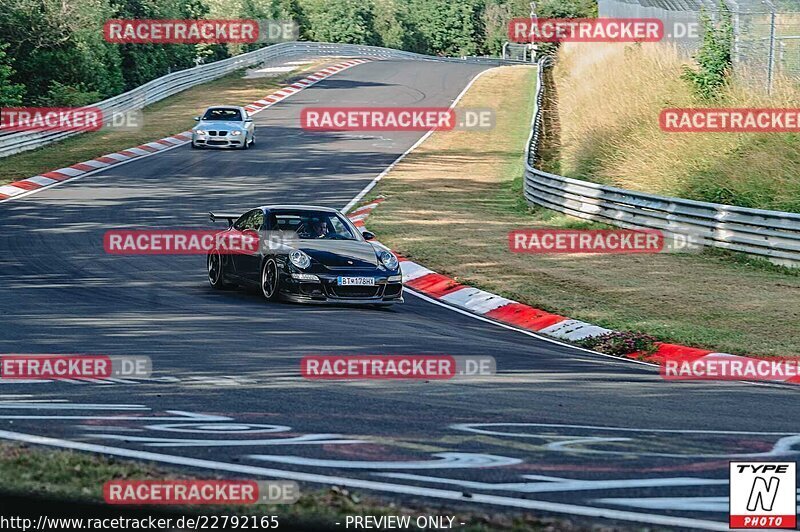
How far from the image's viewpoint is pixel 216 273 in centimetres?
1667

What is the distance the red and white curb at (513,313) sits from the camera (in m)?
12.8

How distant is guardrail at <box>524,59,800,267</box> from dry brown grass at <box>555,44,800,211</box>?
1.57 m

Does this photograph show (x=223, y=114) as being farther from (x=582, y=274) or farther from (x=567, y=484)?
(x=567, y=484)

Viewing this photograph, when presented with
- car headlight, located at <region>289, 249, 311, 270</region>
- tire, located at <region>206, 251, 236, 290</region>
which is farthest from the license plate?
tire, located at <region>206, 251, 236, 290</region>

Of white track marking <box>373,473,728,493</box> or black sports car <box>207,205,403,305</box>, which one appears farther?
black sports car <box>207,205,403,305</box>

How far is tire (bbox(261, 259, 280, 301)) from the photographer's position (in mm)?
15227

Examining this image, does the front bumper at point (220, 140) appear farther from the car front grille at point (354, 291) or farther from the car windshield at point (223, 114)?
the car front grille at point (354, 291)

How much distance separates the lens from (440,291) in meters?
17.3

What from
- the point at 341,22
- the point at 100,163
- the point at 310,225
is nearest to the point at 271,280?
the point at 310,225

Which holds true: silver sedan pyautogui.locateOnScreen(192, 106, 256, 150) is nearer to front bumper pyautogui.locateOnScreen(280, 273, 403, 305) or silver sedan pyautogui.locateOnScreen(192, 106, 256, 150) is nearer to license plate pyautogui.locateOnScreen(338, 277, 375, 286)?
front bumper pyautogui.locateOnScreen(280, 273, 403, 305)

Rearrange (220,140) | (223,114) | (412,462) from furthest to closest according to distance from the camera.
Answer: (223,114)
(220,140)
(412,462)

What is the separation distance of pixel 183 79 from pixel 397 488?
1959 inches

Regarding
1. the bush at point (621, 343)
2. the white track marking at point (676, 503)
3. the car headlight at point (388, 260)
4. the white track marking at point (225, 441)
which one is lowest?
the bush at point (621, 343)

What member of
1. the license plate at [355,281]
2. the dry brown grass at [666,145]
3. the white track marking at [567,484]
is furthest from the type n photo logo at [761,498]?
the dry brown grass at [666,145]
